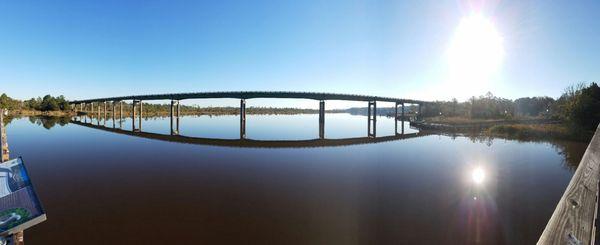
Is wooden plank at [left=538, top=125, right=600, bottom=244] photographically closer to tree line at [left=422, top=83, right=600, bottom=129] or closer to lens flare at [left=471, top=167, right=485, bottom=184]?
lens flare at [left=471, top=167, right=485, bottom=184]

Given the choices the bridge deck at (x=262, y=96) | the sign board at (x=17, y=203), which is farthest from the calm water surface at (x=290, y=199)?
the bridge deck at (x=262, y=96)


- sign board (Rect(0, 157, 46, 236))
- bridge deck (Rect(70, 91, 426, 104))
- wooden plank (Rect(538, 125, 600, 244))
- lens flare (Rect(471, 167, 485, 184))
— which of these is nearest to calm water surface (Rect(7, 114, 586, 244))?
lens flare (Rect(471, 167, 485, 184))

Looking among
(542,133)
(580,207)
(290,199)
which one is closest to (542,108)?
(542,133)

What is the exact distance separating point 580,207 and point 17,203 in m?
6.82

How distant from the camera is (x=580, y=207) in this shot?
5.20 feet

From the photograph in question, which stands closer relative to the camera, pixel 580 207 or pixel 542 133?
pixel 580 207

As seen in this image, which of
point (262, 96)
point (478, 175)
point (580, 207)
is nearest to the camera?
point (580, 207)

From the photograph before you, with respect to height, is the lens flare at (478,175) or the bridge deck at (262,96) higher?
the bridge deck at (262,96)

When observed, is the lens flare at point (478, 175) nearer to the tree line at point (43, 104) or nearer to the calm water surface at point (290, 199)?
the calm water surface at point (290, 199)

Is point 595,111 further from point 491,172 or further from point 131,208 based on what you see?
point 131,208

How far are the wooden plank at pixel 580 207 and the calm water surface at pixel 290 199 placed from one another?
7812mm

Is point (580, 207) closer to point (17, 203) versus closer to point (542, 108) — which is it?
point (17, 203)

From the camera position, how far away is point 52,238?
8.64 meters

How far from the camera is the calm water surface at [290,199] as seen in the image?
920 centimetres
